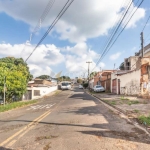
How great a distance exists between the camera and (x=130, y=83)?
27.9 m

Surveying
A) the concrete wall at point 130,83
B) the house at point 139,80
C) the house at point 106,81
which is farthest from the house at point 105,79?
the house at point 139,80

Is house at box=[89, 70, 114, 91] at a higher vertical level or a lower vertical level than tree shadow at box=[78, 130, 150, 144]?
higher

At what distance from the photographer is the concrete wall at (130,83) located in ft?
82.7

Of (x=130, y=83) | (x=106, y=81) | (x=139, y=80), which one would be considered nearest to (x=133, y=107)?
(x=139, y=80)

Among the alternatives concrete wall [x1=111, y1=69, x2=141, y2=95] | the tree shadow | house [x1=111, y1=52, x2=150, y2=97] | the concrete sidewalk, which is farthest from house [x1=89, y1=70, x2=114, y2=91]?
the tree shadow

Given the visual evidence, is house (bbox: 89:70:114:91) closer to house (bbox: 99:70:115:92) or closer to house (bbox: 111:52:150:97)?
house (bbox: 99:70:115:92)

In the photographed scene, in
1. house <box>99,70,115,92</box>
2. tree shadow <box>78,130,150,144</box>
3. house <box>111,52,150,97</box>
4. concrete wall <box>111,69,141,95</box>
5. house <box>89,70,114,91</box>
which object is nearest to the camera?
tree shadow <box>78,130,150,144</box>

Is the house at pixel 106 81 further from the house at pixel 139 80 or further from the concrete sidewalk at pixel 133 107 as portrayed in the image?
the concrete sidewalk at pixel 133 107

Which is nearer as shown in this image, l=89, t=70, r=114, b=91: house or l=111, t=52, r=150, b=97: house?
l=111, t=52, r=150, b=97: house

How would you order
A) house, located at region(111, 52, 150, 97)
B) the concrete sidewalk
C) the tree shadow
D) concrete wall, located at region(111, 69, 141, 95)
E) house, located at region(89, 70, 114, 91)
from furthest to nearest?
house, located at region(89, 70, 114, 91) < concrete wall, located at region(111, 69, 141, 95) < house, located at region(111, 52, 150, 97) < the concrete sidewalk < the tree shadow

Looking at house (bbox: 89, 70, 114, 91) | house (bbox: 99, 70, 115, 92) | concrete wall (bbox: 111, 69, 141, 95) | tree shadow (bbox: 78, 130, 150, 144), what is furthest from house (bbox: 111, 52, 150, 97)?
tree shadow (bbox: 78, 130, 150, 144)

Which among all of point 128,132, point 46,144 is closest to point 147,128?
point 128,132

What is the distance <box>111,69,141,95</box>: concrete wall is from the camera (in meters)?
25.2

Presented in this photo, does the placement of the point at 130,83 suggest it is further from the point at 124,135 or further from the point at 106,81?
the point at 124,135
